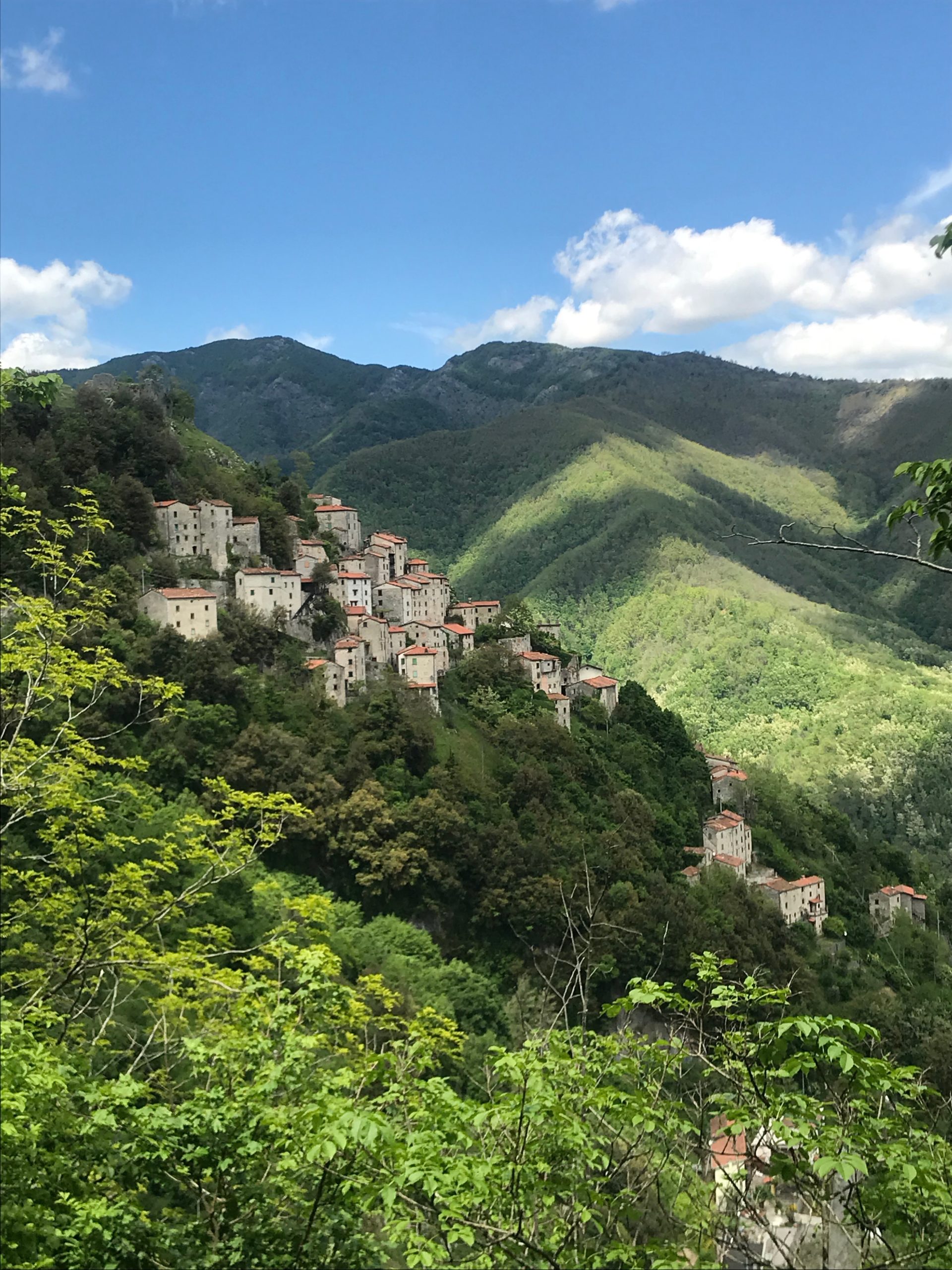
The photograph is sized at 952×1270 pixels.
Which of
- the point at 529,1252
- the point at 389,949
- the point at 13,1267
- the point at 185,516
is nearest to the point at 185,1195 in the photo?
the point at 13,1267

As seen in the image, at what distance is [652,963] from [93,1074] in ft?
97.8

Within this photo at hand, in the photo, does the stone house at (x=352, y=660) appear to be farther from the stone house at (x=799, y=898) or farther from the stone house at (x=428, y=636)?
the stone house at (x=799, y=898)

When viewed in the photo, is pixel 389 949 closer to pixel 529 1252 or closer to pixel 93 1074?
pixel 93 1074

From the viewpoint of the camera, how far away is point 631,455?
160 meters

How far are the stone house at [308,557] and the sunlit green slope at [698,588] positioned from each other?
25726mm

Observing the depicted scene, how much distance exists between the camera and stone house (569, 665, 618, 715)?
4978cm

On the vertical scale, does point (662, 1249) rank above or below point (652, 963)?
above

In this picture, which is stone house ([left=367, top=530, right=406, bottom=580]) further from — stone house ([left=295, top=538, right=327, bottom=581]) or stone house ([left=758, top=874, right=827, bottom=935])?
stone house ([left=758, top=874, right=827, bottom=935])

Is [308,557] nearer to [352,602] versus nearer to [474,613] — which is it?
[352,602]

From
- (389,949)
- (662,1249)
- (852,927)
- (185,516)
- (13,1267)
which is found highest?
(185,516)

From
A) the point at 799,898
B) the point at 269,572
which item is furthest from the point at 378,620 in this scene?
the point at 799,898

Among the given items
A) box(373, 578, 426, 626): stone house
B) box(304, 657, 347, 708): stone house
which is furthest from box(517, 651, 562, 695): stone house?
box(304, 657, 347, 708): stone house

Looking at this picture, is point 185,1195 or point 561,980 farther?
point 561,980

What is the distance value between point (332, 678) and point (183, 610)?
21.7ft
